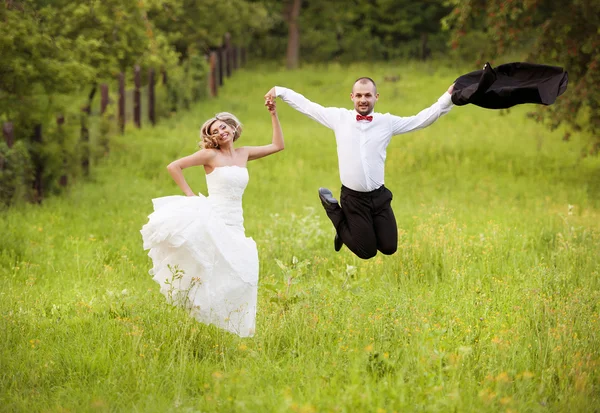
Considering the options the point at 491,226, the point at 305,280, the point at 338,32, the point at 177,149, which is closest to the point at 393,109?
the point at 177,149

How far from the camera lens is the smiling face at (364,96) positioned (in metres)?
7.91

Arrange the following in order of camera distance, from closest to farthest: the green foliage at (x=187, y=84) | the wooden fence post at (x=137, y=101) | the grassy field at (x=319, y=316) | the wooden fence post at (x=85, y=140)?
the grassy field at (x=319, y=316) → the wooden fence post at (x=85, y=140) → the wooden fence post at (x=137, y=101) → the green foliage at (x=187, y=84)

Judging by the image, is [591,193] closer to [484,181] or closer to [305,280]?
[484,181]

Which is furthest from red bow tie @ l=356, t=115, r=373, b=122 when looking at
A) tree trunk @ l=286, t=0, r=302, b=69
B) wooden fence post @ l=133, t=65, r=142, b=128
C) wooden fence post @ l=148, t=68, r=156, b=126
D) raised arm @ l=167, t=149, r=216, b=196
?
tree trunk @ l=286, t=0, r=302, b=69

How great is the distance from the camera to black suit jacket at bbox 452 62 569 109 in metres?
7.70

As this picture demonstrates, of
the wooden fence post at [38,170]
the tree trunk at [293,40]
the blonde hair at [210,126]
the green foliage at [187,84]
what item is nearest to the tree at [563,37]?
the wooden fence post at [38,170]

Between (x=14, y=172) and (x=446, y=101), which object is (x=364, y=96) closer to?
(x=446, y=101)

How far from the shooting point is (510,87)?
780 centimetres

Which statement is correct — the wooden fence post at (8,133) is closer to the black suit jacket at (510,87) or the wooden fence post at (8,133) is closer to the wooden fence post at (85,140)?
the wooden fence post at (85,140)

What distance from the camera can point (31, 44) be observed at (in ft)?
44.9

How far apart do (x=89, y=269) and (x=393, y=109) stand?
19821 millimetres

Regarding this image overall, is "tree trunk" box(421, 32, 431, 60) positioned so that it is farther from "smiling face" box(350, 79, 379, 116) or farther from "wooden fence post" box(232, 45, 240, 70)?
"smiling face" box(350, 79, 379, 116)

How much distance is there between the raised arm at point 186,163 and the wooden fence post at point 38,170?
28.2ft

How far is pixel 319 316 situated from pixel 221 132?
2.00 meters
